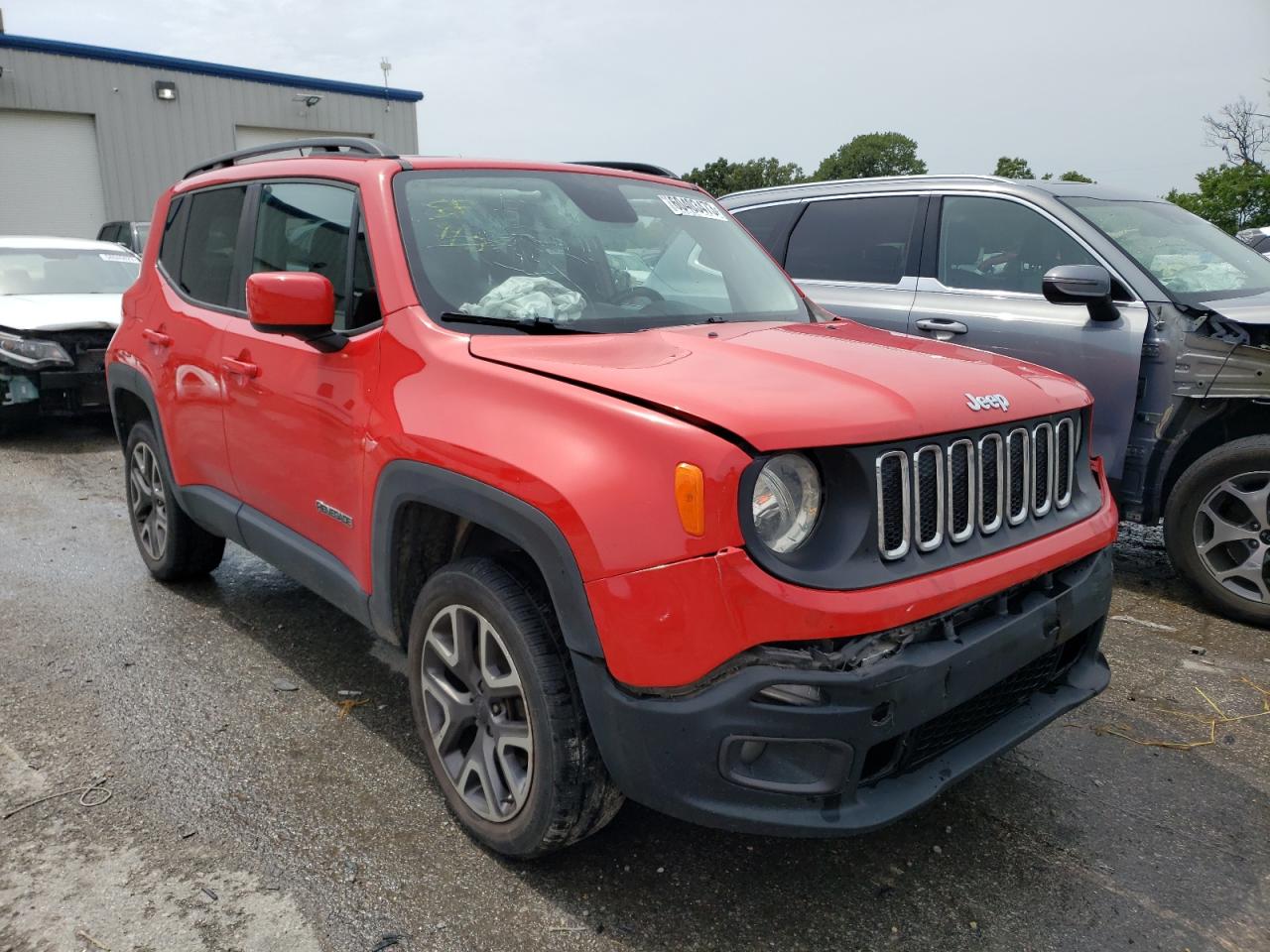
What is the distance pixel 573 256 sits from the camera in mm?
3084

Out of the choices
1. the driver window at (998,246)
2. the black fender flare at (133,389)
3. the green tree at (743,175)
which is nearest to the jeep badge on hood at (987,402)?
the driver window at (998,246)

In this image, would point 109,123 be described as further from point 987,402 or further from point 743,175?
point 743,175

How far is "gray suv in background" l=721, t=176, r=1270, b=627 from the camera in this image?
4199 mm

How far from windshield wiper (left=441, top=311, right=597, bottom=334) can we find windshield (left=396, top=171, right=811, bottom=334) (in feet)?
0.06

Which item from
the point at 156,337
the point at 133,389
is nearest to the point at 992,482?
the point at 156,337

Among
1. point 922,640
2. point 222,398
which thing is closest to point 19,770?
point 222,398

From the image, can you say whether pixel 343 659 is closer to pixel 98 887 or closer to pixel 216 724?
pixel 216 724

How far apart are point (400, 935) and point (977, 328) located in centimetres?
401

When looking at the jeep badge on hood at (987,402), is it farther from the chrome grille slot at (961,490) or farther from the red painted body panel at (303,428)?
the red painted body panel at (303,428)

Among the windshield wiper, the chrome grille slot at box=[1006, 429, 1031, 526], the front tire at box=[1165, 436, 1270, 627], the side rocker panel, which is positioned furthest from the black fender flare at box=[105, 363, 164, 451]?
the front tire at box=[1165, 436, 1270, 627]

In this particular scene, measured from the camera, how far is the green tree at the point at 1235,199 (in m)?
24.9

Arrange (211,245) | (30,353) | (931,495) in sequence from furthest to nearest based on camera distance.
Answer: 1. (30,353)
2. (211,245)
3. (931,495)

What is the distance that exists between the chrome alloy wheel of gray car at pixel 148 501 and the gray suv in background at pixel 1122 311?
145 inches

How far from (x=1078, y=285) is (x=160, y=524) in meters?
4.33
